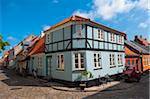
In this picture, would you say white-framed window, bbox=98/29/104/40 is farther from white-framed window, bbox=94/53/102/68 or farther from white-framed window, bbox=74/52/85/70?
white-framed window, bbox=74/52/85/70

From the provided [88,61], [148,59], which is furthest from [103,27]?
[148,59]

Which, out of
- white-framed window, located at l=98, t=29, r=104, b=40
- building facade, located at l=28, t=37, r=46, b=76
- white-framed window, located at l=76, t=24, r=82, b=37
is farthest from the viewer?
building facade, located at l=28, t=37, r=46, b=76

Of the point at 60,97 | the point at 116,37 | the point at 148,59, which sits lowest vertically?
the point at 60,97

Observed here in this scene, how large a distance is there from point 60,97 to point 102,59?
7.68 m

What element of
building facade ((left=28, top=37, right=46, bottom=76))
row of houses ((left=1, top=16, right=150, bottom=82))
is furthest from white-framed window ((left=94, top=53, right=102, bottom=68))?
building facade ((left=28, top=37, right=46, bottom=76))

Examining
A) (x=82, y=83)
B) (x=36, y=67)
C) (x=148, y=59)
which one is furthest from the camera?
(x=148, y=59)

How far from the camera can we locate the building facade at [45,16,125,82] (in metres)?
15.3

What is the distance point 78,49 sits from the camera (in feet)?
50.0

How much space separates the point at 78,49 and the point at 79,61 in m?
1.11

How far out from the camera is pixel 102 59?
17641mm

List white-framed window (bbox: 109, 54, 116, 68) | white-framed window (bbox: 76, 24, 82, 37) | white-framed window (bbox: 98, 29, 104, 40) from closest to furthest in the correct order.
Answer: white-framed window (bbox: 76, 24, 82, 37)
white-framed window (bbox: 98, 29, 104, 40)
white-framed window (bbox: 109, 54, 116, 68)

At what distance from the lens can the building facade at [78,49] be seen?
1529 cm

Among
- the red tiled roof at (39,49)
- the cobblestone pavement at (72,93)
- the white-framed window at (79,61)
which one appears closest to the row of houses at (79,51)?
the white-framed window at (79,61)

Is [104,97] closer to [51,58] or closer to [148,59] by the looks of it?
[51,58]
